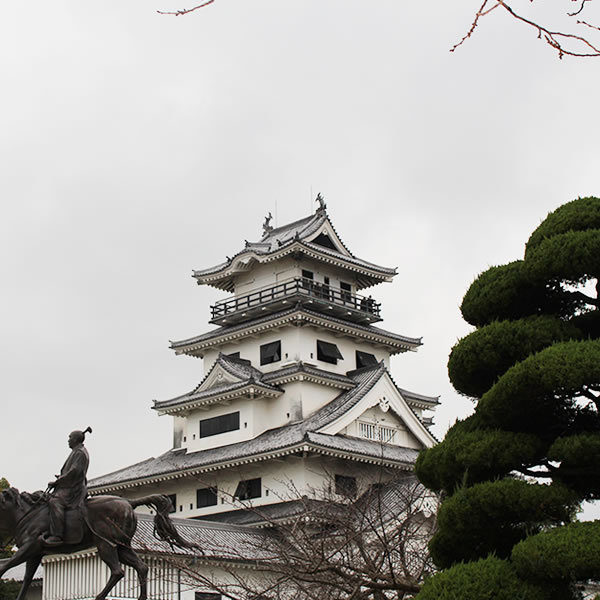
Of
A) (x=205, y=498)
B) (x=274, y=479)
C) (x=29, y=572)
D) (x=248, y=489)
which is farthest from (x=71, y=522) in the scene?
(x=205, y=498)

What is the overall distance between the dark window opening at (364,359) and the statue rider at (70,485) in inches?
952

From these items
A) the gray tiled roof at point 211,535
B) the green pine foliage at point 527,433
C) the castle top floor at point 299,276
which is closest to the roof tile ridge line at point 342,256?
the castle top floor at point 299,276

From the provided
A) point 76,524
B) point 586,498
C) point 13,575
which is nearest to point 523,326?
point 586,498

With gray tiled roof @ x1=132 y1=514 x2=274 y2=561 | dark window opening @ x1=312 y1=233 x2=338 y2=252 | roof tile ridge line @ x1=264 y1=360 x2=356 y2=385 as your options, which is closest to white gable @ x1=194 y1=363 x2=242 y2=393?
roof tile ridge line @ x1=264 y1=360 x2=356 y2=385

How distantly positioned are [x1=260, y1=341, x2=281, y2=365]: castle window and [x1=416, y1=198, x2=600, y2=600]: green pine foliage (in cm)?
2482

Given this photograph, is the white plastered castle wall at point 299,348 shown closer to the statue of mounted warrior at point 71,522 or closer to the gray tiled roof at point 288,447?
the gray tiled roof at point 288,447

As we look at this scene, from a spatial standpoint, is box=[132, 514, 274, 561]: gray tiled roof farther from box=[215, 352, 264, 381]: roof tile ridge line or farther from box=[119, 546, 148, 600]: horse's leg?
box=[119, 546, 148, 600]: horse's leg

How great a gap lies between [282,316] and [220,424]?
510 centimetres

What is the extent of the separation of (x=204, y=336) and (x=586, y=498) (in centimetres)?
2913

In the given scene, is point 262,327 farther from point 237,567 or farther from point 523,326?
point 523,326

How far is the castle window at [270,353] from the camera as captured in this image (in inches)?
1411

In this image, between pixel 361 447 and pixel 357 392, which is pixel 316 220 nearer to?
pixel 357 392

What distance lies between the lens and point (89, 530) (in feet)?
45.5

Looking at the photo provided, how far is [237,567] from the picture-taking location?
2491 cm
